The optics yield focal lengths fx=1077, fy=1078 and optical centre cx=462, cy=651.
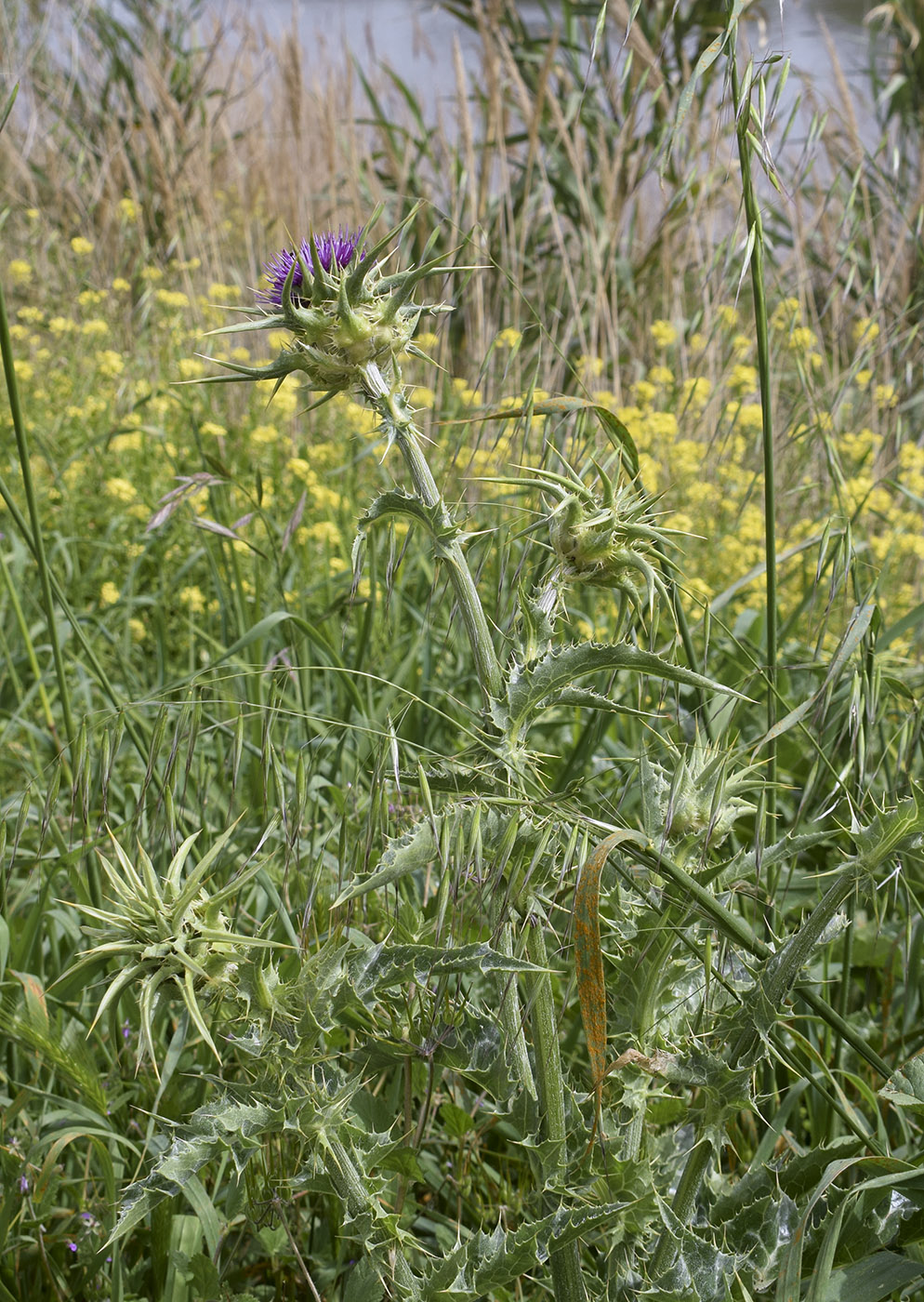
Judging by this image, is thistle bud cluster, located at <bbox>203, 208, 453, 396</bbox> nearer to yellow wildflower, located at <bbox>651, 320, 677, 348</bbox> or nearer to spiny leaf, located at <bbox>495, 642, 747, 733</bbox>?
spiny leaf, located at <bbox>495, 642, 747, 733</bbox>

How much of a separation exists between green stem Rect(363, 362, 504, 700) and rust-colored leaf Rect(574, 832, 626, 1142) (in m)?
0.19

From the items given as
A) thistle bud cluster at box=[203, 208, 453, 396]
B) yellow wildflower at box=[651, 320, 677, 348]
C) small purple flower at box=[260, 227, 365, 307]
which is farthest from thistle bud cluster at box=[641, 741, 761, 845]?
yellow wildflower at box=[651, 320, 677, 348]

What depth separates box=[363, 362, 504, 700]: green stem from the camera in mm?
860

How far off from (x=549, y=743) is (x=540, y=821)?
51.5 inches

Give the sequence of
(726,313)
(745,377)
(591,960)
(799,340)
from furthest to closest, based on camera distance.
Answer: (745,377) < (726,313) < (799,340) < (591,960)

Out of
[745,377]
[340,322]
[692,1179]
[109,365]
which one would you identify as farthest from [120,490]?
[692,1179]

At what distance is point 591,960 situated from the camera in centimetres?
72

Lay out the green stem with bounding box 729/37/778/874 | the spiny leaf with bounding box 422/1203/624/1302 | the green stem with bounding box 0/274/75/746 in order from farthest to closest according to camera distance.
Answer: the green stem with bounding box 0/274/75/746 < the green stem with bounding box 729/37/778/874 < the spiny leaf with bounding box 422/1203/624/1302

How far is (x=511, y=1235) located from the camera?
845 millimetres

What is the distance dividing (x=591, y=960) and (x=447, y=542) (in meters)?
0.34

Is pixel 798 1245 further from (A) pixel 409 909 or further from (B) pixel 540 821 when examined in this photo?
(A) pixel 409 909

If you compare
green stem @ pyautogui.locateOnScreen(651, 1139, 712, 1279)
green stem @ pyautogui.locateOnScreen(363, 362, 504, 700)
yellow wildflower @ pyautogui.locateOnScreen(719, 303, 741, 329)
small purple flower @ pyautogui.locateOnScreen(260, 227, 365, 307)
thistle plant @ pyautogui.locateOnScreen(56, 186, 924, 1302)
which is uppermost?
small purple flower @ pyautogui.locateOnScreen(260, 227, 365, 307)

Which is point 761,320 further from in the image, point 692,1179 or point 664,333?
point 664,333

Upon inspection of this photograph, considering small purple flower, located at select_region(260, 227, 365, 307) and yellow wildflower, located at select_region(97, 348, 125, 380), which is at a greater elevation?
small purple flower, located at select_region(260, 227, 365, 307)
